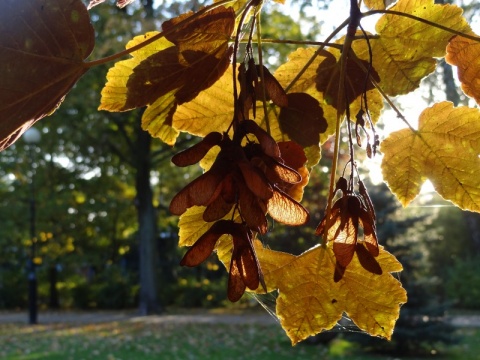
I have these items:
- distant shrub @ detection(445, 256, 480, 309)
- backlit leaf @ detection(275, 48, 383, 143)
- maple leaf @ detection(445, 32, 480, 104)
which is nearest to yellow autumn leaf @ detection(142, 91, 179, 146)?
backlit leaf @ detection(275, 48, 383, 143)

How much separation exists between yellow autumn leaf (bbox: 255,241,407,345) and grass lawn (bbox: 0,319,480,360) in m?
6.56

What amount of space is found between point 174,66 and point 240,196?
0.12 m

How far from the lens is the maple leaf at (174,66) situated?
15.1 inches

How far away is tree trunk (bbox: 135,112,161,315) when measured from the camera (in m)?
10.2

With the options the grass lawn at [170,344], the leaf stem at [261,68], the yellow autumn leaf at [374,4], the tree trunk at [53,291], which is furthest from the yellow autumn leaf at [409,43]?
the tree trunk at [53,291]

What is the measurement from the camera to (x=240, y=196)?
1.03 feet

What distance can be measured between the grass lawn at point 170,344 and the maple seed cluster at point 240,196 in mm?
6674

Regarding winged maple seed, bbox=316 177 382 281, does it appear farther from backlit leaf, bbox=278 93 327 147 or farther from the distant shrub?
the distant shrub

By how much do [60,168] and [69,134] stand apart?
164 centimetres

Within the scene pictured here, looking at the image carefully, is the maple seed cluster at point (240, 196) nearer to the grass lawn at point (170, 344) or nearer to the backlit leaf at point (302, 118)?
the backlit leaf at point (302, 118)

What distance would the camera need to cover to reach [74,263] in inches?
481

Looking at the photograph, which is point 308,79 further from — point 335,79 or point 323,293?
point 323,293

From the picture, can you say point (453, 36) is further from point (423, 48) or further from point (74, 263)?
point (74, 263)

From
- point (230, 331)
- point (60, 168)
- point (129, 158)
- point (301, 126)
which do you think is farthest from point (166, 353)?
point (301, 126)
